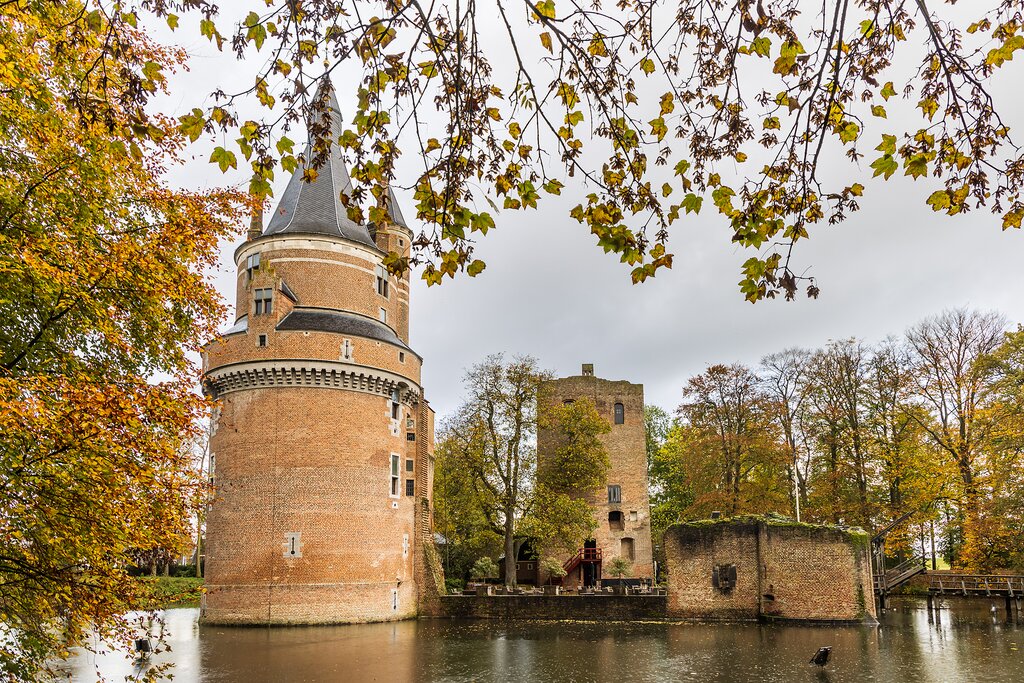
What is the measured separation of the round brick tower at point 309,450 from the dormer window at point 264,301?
0.04 metres

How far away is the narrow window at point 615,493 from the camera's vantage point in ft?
132

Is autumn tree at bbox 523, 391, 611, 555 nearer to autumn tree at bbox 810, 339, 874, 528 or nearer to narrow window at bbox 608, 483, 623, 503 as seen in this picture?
narrow window at bbox 608, 483, 623, 503

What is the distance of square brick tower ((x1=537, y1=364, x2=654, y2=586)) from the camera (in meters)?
39.1

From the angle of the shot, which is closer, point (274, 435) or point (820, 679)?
point (820, 679)

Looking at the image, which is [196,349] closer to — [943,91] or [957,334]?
[943,91]

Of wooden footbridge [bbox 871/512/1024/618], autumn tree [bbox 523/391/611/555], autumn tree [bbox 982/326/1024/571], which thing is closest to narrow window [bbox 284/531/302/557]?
autumn tree [bbox 523/391/611/555]

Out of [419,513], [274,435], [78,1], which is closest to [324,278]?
[274,435]

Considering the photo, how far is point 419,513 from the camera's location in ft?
104

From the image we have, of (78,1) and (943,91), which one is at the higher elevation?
(78,1)

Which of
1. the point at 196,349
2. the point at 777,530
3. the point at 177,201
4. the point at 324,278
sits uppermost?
the point at 324,278

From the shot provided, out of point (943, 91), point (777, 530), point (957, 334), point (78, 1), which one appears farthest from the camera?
point (957, 334)

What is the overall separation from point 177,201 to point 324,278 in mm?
20103

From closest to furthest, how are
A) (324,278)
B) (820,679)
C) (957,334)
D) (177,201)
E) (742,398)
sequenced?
(177,201), (820,679), (324,278), (957,334), (742,398)

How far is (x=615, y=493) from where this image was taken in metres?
40.4
